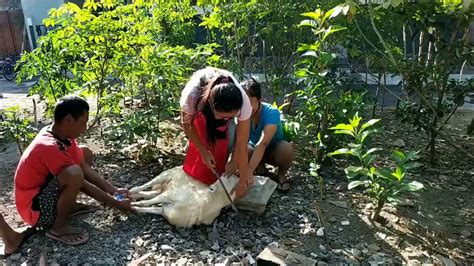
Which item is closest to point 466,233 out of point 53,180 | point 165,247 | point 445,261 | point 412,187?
point 445,261

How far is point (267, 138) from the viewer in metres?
2.92

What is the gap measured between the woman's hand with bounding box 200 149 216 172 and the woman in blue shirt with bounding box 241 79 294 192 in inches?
10.9

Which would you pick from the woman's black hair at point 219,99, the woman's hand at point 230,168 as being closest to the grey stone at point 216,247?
the woman's hand at point 230,168

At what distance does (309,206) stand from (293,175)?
50cm

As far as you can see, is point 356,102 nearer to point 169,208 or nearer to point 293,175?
point 293,175

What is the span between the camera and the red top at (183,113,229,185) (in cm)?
274

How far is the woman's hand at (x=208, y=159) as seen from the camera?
266cm

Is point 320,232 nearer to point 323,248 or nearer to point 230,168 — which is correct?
point 323,248

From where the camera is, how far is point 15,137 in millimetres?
3443

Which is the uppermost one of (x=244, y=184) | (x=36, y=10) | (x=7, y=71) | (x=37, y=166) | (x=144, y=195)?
(x=36, y=10)

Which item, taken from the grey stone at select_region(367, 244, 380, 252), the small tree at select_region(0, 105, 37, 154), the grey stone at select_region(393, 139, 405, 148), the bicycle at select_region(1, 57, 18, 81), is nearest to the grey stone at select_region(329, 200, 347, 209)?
the grey stone at select_region(367, 244, 380, 252)

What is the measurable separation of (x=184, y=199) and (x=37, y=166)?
89 centimetres

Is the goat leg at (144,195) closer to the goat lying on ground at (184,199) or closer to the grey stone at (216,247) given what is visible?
the goat lying on ground at (184,199)

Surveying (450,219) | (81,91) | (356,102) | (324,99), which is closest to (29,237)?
(81,91)
